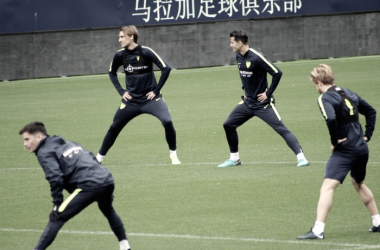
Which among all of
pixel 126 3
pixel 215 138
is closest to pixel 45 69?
pixel 126 3

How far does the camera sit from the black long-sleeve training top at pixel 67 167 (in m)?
6.82

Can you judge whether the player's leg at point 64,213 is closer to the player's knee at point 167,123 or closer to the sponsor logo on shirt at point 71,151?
Answer: the sponsor logo on shirt at point 71,151

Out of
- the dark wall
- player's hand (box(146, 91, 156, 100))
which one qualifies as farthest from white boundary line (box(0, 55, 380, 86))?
player's hand (box(146, 91, 156, 100))

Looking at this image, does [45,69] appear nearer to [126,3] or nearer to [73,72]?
[73,72]

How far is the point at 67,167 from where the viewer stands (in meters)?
6.99

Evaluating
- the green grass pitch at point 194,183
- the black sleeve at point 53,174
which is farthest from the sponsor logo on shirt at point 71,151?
the green grass pitch at point 194,183

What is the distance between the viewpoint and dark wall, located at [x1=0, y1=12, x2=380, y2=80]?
27203 mm

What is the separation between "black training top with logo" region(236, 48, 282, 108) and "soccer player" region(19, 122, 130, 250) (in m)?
5.16

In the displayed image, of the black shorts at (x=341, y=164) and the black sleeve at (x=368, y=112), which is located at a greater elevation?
the black sleeve at (x=368, y=112)

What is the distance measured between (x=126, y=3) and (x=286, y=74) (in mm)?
7132

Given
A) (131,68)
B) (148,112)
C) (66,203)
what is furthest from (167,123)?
(66,203)

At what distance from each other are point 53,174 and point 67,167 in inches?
9.2

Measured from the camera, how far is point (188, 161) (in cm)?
1332

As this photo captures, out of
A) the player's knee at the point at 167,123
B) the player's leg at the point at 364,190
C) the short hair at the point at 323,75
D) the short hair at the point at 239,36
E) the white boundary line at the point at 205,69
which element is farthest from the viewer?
the white boundary line at the point at 205,69
